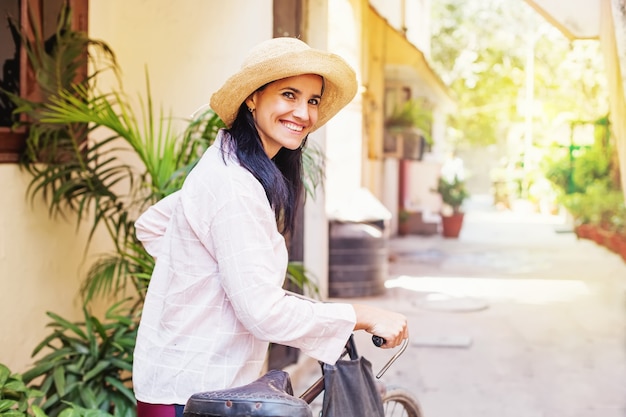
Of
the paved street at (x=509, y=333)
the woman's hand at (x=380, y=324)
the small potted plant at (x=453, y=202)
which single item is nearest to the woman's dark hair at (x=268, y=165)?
the woman's hand at (x=380, y=324)

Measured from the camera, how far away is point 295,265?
4480 millimetres

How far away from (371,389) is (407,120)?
12148 mm

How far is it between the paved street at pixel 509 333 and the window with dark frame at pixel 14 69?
2593 millimetres

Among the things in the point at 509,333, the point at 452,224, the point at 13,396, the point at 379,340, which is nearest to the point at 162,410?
the point at 379,340

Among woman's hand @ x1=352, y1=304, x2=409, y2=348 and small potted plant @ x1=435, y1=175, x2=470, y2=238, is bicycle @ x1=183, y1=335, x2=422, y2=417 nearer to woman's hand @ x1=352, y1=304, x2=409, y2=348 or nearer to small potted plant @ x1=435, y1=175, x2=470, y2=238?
woman's hand @ x1=352, y1=304, x2=409, y2=348

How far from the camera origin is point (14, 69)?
4.00 metres

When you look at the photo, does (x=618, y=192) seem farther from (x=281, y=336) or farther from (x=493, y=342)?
(x=281, y=336)

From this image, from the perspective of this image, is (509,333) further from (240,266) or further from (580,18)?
(240,266)

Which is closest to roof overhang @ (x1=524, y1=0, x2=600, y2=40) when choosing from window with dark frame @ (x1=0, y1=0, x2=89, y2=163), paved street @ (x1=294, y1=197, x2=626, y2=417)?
paved street @ (x1=294, y1=197, x2=626, y2=417)

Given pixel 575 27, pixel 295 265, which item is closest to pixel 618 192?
pixel 575 27

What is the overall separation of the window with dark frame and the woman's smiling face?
2.17 m

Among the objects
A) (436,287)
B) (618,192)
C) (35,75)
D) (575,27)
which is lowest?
(436,287)

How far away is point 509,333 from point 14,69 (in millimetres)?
5036

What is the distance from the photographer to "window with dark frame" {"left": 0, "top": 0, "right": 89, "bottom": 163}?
12.8 feet
